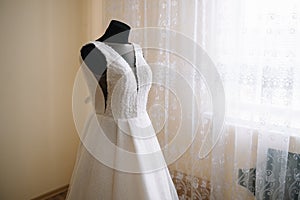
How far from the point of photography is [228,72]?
1.93 m

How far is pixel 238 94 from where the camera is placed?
1896 millimetres

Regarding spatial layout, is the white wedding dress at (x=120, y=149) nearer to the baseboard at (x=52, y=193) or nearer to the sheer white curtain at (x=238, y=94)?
the sheer white curtain at (x=238, y=94)

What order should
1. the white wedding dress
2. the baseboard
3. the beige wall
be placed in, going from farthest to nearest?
Answer: the baseboard, the beige wall, the white wedding dress

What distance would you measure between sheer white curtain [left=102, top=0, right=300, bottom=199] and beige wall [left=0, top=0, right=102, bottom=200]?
576mm

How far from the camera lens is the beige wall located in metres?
2.14

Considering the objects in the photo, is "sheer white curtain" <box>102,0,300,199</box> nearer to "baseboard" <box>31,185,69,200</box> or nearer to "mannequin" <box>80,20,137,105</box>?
"mannequin" <box>80,20,137,105</box>

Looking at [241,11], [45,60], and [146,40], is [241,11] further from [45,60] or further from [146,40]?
[45,60]

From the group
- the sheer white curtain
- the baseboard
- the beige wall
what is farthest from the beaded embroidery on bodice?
the baseboard

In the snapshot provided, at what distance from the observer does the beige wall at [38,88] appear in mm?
2141

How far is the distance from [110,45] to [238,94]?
91 cm

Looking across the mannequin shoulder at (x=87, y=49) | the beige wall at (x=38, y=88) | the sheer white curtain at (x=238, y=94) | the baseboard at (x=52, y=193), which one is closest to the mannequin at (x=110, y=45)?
the mannequin shoulder at (x=87, y=49)

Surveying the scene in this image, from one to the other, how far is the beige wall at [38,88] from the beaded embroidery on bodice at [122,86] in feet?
3.25

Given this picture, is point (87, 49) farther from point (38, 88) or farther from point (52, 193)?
point (52, 193)

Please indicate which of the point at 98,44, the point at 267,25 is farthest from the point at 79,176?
the point at 267,25
